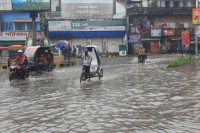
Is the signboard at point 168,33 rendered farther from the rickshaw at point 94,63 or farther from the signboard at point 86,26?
the rickshaw at point 94,63

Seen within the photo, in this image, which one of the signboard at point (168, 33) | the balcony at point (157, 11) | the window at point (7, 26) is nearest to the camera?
the window at point (7, 26)

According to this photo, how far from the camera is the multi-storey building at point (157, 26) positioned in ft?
195

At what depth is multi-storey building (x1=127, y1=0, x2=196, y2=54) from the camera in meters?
59.4

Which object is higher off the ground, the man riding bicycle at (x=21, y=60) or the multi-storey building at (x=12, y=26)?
the multi-storey building at (x=12, y=26)

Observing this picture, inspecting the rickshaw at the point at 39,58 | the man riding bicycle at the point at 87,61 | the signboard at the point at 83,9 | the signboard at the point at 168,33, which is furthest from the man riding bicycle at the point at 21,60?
the signboard at the point at 83,9

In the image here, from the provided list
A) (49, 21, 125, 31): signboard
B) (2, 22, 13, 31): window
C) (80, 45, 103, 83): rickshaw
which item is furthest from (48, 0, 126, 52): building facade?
(80, 45, 103, 83): rickshaw

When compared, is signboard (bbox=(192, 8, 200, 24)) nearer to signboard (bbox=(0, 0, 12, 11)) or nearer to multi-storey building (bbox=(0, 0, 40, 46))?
multi-storey building (bbox=(0, 0, 40, 46))

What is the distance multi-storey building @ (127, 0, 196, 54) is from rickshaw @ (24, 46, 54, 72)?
109 feet

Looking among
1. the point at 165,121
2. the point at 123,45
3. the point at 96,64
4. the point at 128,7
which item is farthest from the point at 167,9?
the point at 165,121

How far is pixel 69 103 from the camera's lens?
34.4ft

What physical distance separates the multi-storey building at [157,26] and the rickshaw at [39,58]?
1304 inches

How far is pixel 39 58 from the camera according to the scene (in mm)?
26000

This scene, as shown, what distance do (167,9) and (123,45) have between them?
1081 cm

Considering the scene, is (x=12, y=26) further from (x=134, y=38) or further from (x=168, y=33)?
(x=168, y=33)
